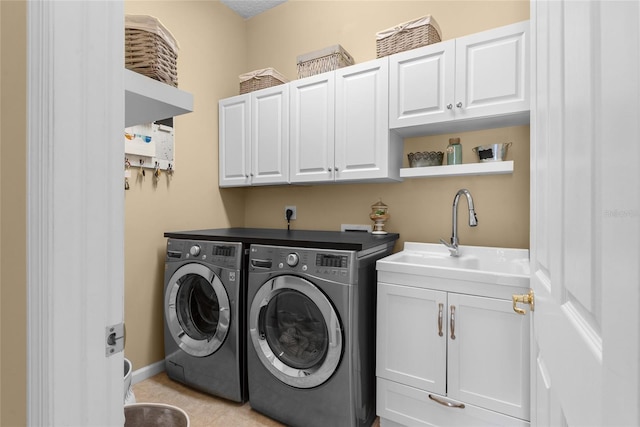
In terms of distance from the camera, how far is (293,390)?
1775 millimetres

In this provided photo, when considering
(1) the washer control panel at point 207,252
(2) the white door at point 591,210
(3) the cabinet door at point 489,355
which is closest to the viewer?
(2) the white door at point 591,210

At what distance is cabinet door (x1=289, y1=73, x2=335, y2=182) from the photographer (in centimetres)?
228

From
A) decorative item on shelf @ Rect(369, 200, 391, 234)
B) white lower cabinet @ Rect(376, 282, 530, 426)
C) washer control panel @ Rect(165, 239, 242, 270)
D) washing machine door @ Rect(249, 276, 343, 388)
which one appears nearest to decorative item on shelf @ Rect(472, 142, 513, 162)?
decorative item on shelf @ Rect(369, 200, 391, 234)

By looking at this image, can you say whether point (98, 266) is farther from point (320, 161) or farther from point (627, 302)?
point (320, 161)

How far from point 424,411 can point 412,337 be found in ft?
1.22

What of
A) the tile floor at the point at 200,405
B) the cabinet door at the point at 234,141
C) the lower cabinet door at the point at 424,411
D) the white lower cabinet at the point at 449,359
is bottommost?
the tile floor at the point at 200,405

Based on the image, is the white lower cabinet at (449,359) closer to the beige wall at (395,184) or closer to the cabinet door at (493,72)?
the beige wall at (395,184)

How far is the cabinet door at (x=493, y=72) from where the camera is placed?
1688mm

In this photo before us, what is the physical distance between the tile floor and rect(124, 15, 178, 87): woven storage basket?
190cm

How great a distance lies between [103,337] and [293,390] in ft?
4.91

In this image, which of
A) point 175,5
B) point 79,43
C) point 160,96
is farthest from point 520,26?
point 175,5

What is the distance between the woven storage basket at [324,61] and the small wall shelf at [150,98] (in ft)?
5.85

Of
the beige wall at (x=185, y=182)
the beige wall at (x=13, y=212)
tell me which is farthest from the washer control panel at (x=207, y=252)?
the beige wall at (x=13, y=212)

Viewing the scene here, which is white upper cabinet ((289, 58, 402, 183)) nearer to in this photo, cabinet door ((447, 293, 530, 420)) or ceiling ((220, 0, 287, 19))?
cabinet door ((447, 293, 530, 420))
